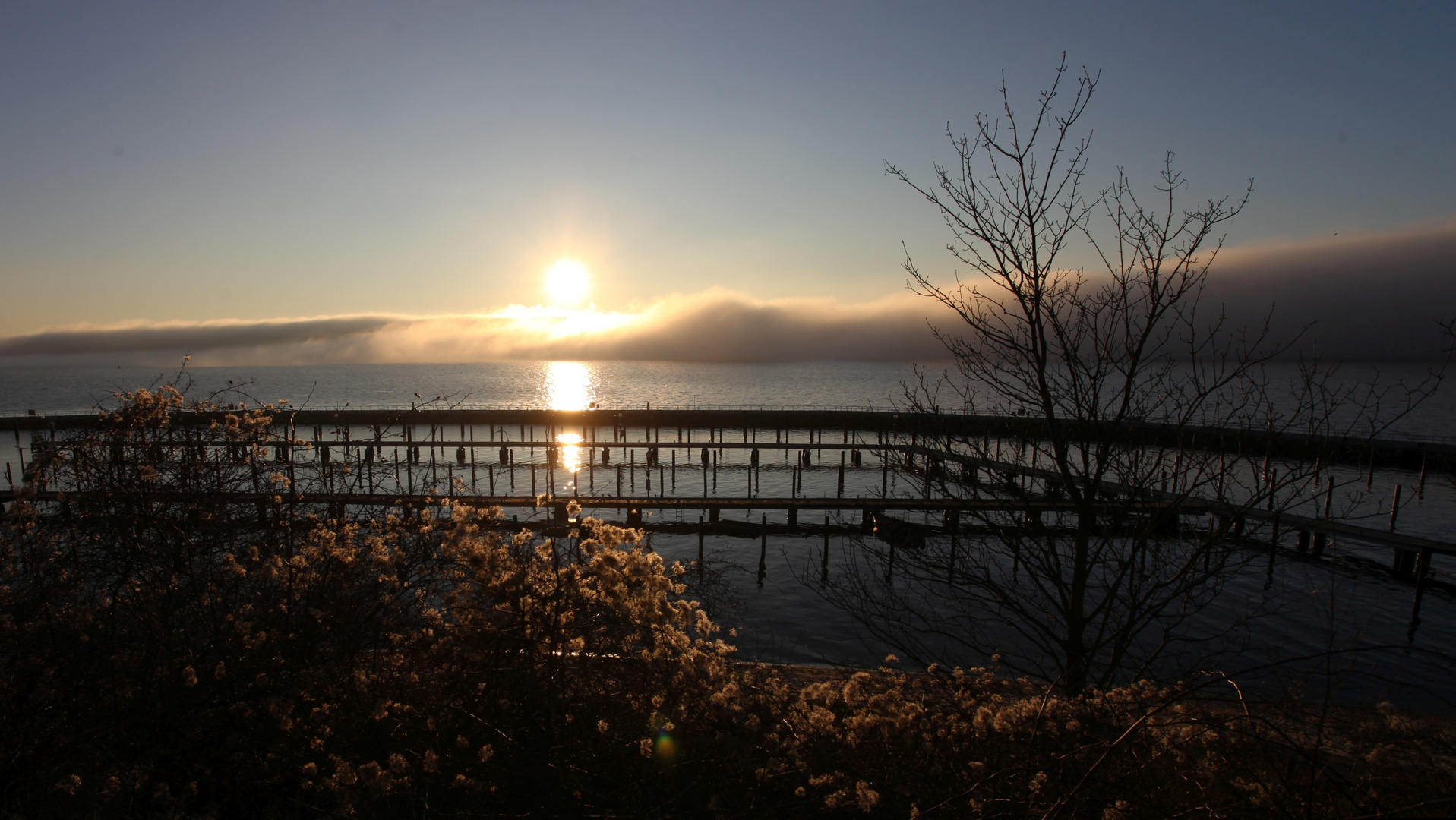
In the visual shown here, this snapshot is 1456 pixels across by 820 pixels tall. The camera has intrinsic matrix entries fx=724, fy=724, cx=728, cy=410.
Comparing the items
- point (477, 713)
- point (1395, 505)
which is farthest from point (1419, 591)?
point (477, 713)

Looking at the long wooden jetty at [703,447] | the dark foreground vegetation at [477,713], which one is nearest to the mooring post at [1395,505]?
the long wooden jetty at [703,447]

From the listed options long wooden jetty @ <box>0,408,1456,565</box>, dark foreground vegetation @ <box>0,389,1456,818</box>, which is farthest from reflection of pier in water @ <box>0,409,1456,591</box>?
dark foreground vegetation @ <box>0,389,1456,818</box>

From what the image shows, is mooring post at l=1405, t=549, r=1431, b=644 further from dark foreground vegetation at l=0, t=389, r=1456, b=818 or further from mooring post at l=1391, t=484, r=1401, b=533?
dark foreground vegetation at l=0, t=389, r=1456, b=818

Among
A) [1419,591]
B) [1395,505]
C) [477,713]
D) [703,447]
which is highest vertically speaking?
[477,713]

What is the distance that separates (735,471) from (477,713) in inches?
1797

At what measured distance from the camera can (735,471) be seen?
51906 mm

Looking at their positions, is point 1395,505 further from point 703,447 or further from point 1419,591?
point 703,447

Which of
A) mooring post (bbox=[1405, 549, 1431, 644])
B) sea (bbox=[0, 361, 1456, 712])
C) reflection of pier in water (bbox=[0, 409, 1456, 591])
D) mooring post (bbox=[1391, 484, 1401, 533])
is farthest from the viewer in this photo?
mooring post (bbox=[1391, 484, 1401, 533])

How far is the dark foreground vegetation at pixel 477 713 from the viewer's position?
5.00 m

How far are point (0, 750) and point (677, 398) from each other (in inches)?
5016

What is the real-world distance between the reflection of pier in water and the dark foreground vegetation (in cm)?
144

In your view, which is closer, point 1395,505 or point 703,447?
point 1395,505

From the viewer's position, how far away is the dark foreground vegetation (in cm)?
500

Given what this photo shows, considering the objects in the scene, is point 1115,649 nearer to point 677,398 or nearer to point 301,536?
point 301,536
